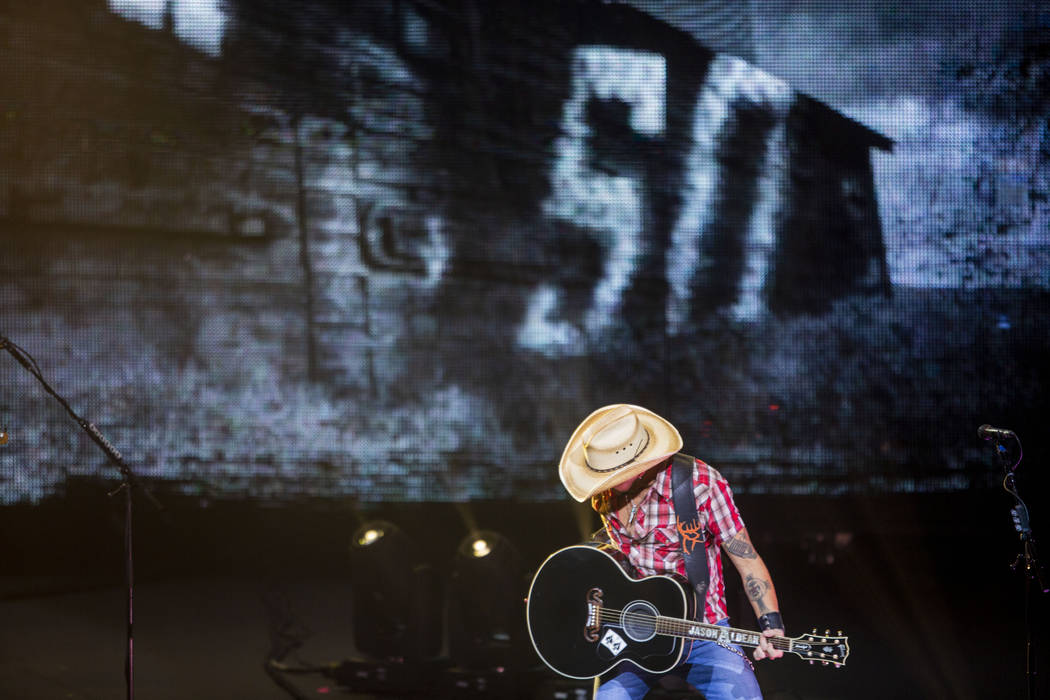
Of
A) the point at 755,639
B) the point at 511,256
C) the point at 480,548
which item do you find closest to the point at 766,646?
the point at 755,639

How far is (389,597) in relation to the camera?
423 centimetres

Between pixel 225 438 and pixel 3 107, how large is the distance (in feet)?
8.06

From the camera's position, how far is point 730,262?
5.03 m

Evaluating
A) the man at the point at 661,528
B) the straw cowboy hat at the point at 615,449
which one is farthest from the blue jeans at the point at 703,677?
the straw cowboy hat at the point at 615,449

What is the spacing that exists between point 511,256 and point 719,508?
288cm

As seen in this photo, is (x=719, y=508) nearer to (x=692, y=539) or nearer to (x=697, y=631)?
(x=692, y=539)

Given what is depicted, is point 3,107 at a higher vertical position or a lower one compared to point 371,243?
higher

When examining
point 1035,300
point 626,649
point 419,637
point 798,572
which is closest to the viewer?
point 626,649

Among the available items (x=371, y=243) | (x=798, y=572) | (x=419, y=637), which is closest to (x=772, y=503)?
(x=798, y=572)

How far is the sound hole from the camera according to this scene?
2410 mm

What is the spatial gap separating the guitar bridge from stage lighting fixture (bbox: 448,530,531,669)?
5.55 feet

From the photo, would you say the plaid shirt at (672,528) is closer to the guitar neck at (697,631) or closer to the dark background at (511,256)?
the guitar neck at (697,631)

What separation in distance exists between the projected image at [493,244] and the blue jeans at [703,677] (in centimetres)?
260

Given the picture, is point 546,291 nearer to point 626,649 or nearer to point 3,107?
point 626,649
